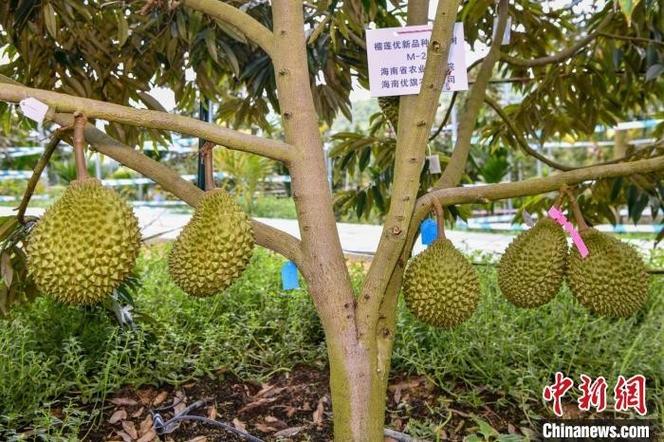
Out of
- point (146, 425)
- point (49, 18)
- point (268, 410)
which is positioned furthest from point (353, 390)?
point (49, 18)

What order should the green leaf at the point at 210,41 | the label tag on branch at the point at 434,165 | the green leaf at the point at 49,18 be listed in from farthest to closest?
Answer: the label tag on branch at the point at 434,165 → the green leaf at the point at 210,41 → the green leaf at the point at 49,18

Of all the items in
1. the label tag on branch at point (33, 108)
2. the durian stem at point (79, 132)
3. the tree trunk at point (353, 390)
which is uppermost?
the label tag on branch at point (33, 108)

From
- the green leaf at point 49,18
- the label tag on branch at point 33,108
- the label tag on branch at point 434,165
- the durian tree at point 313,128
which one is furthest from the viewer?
the label tag on branch at point 434,165

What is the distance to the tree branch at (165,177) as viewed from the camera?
1.25 meters

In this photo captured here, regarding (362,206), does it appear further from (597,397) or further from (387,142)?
(597,397)

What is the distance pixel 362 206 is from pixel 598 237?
3.98ft

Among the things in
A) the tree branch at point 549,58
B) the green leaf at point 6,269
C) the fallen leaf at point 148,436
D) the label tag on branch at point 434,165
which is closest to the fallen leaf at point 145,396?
the fallen leaf at point 148,436

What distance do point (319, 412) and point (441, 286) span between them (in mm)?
842

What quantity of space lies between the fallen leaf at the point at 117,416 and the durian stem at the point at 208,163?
1.05 meters

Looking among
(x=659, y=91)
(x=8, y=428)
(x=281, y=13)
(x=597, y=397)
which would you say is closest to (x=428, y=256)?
(x=281, y=13)

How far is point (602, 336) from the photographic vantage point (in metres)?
2.38

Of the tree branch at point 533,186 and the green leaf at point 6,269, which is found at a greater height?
the tree branch at point 533,186

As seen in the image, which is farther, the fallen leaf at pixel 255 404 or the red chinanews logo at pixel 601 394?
the fallen leaf at pixel 255 404

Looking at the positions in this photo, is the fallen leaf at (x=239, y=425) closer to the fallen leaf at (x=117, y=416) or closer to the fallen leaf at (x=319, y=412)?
the fallen leaf at (x=319, y=412)
